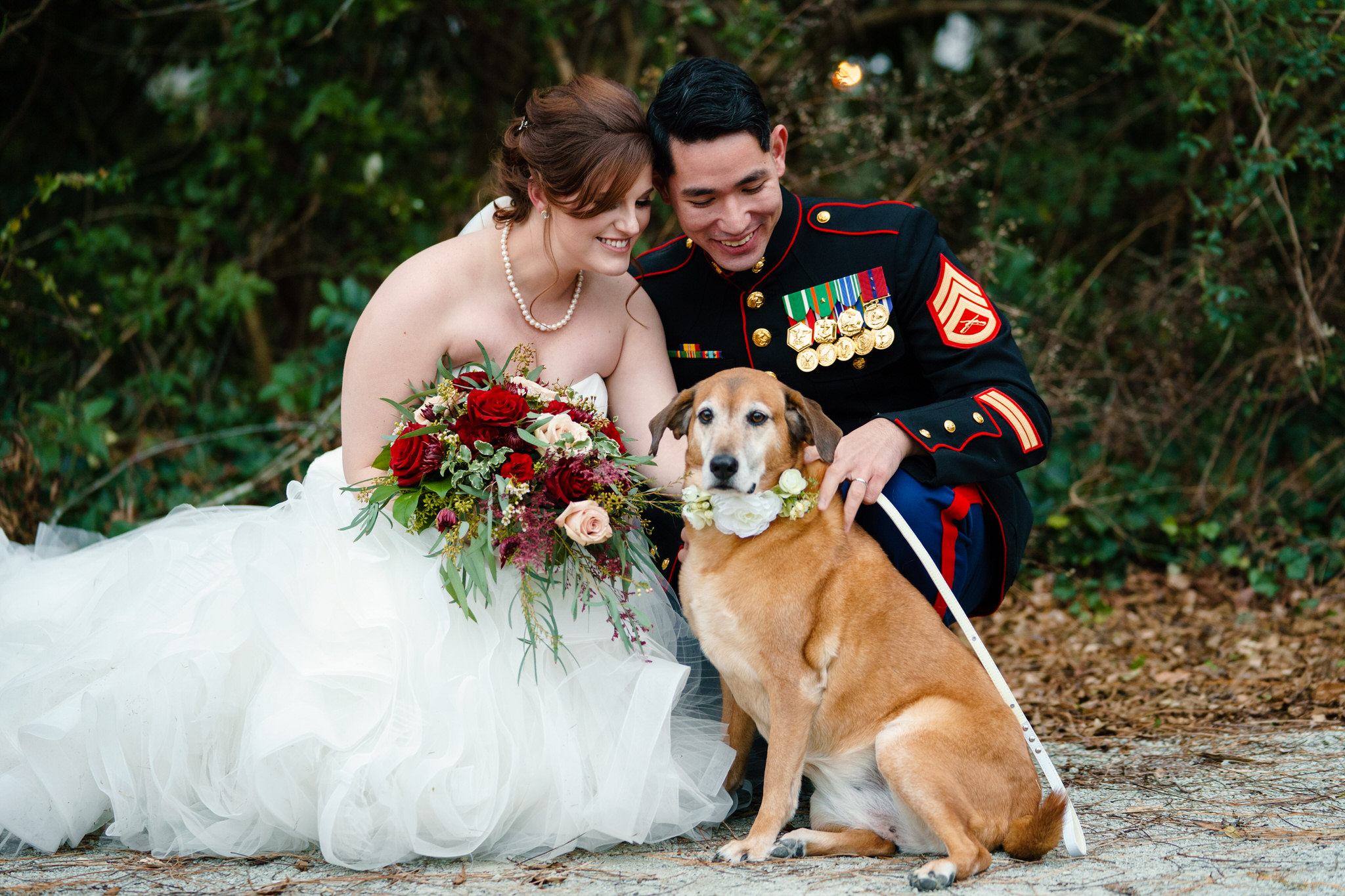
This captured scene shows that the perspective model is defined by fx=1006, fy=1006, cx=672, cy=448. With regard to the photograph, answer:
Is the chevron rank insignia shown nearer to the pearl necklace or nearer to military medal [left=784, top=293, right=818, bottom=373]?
military medal [left=784, top=293, right=818, bottom=373]

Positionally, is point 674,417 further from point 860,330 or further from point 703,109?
point 703,109

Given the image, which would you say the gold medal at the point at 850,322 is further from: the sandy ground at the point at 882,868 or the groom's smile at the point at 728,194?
the sandy ground at the point at 882,868

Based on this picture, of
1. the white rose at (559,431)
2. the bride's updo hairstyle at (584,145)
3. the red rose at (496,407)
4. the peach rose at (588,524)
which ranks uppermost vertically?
the bride's updo hairstyle at (584,145)

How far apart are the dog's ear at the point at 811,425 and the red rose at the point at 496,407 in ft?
2.64

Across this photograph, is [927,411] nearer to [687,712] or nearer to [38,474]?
[687,712]

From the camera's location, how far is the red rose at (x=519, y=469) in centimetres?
278

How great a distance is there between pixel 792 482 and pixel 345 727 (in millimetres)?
1418

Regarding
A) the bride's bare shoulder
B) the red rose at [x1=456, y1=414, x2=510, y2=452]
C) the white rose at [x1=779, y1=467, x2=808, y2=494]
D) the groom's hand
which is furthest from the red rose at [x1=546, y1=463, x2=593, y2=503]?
the bride's bare shoulder

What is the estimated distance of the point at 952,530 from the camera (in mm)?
3223

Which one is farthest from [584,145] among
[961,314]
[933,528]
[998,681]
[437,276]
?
[998,681]

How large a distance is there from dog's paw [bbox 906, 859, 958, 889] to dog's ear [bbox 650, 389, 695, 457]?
1.37 m

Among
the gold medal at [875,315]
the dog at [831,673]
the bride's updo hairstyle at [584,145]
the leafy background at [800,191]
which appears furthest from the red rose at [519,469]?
the leafy background at [800,191]

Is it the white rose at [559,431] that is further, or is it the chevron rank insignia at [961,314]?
the chevron rank insignia at [961,314]

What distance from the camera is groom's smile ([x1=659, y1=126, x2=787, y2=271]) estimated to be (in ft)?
10.6
